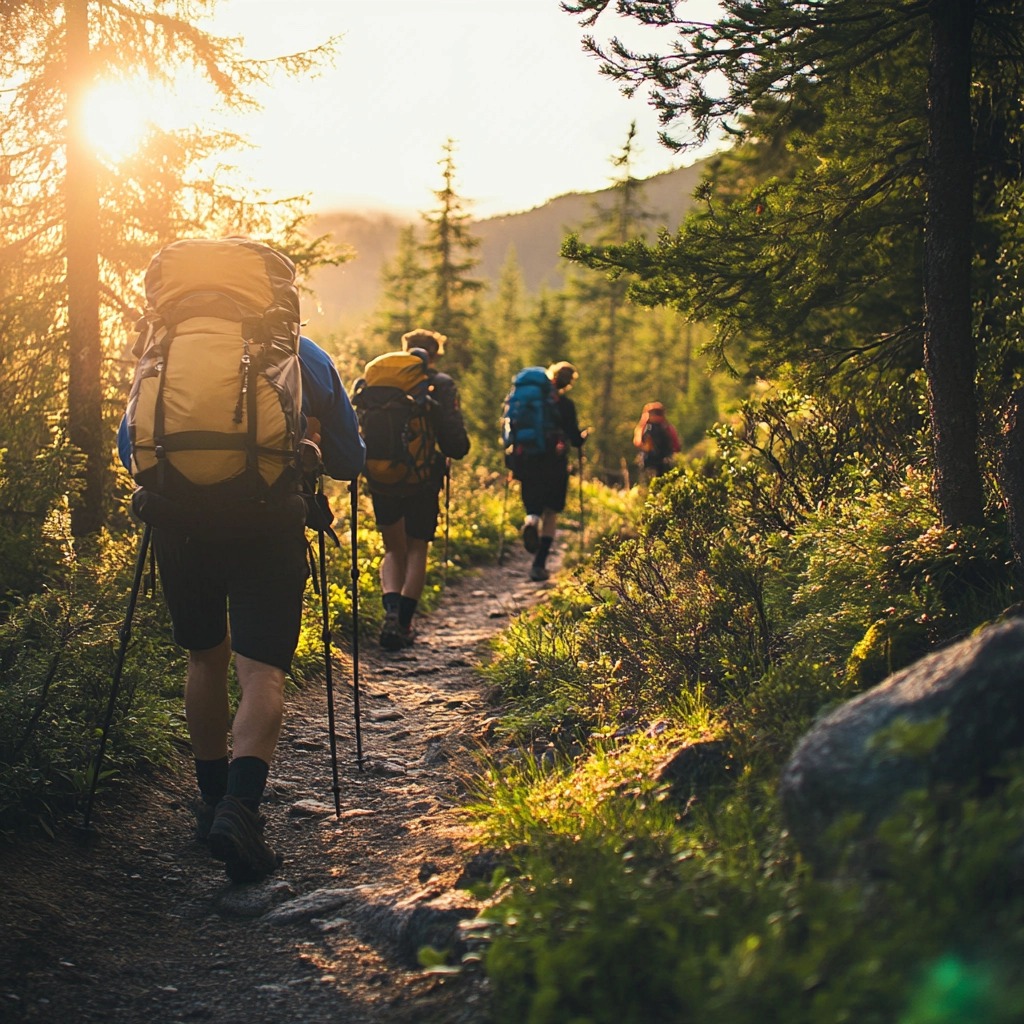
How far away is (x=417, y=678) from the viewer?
730 centimetres

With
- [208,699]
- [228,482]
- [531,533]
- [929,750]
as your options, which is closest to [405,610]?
[531,533]

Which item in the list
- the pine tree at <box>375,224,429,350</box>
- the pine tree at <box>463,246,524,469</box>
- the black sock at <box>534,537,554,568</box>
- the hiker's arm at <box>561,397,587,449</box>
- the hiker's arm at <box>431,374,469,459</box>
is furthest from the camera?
the pine tree at <box>375,224,429,350</box>

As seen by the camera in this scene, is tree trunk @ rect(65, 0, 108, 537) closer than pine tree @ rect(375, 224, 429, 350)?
Yes

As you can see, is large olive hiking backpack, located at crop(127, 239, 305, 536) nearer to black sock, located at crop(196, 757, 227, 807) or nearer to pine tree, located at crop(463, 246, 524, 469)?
black sock, located at crop(196, 757, 227, 807)

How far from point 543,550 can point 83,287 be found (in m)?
5.95

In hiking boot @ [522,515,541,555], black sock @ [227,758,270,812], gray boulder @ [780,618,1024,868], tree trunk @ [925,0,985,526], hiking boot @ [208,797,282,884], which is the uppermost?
tree trunk @ [925,0,985,526]

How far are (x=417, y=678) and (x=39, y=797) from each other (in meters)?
3.50

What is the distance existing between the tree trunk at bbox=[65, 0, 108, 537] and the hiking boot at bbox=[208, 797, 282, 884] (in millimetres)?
5512

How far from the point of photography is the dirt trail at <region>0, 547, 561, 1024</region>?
2916mm

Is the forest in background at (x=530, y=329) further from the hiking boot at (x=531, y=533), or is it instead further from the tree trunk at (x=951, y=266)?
the tree trunk at (x=951, y=266)

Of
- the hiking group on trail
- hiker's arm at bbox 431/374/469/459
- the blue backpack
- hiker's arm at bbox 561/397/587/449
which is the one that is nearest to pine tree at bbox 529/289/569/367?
hiker's arm at bbox 561/397/587/449

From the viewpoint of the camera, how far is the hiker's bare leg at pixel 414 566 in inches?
316

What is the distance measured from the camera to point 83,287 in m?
8.30

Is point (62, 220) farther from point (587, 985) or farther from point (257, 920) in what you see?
point (587, 985)
